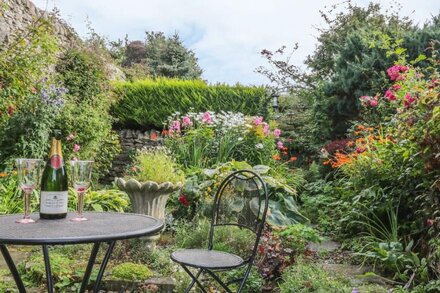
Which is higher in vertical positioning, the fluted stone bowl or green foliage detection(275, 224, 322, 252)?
the fluted stone bowl

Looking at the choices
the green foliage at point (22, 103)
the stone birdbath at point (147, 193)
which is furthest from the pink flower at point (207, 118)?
the stone birdbath at point (147, 193)

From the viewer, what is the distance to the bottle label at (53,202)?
79.7 inches

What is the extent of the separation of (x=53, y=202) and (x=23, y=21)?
5.53 m

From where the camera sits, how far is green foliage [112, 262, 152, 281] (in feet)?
11.0

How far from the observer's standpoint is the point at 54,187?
2164mm

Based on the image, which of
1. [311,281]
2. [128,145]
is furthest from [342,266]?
[128,145]

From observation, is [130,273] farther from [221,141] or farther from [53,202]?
[221,141]

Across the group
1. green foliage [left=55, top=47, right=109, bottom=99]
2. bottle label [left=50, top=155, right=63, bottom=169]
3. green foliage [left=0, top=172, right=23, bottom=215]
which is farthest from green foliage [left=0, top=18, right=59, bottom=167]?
bottle label [left=50, top=155, right=63, bottom=169]

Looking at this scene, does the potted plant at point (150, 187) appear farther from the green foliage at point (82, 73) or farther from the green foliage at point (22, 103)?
the green foliage at point (82, 73)

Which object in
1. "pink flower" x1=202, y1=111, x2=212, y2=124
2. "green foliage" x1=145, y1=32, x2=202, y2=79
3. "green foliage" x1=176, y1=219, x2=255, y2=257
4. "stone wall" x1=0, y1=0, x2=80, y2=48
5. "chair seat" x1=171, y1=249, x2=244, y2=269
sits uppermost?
"green foliage" x1=145, y1=32, x2=202, y2=79

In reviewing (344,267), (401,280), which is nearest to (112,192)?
(344,267)

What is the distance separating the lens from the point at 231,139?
6844 mm

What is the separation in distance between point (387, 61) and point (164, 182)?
4.22m

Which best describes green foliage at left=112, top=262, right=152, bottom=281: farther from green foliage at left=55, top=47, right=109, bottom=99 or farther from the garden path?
green foliage at left=55, top=47, right=109, bottom=99
